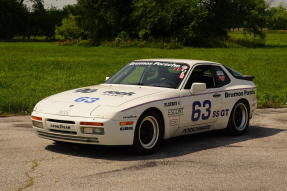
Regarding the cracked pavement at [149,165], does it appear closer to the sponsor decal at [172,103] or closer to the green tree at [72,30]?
the sponsor decal at [172,103]

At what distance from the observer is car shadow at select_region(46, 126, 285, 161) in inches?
305

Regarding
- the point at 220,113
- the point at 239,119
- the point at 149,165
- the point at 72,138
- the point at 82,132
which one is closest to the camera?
the point at 149,165

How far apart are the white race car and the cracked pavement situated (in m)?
0.29

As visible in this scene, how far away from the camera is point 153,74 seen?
8945 millimetres

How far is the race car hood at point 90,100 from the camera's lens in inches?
296

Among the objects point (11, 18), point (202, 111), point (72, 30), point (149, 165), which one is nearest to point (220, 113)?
point (202, 111)

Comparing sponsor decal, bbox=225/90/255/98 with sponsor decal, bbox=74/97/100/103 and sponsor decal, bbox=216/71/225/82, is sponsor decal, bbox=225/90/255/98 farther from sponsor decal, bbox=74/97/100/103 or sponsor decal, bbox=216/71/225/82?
sponsor decal, bbox=74/97/100/103

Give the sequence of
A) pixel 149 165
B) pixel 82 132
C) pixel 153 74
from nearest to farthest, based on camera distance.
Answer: pixel 149 165 < pixel 82 132 < pixel 153 74

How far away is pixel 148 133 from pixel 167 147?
78cm

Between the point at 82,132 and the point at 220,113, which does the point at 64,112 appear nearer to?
the point at 82,132

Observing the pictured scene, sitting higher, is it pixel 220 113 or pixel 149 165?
pixel 220 113

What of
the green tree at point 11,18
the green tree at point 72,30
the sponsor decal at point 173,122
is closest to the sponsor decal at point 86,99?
the sponsor decal at point 173,122

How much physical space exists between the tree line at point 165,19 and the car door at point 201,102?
44226 mm

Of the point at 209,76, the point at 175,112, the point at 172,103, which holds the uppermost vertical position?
the point at 209,76
